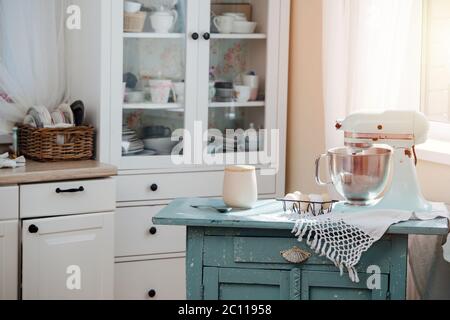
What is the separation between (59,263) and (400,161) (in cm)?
130

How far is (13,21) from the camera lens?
3.36 metres

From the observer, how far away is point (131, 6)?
3.32 m

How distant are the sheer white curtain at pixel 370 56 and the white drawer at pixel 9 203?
1147 millimetres

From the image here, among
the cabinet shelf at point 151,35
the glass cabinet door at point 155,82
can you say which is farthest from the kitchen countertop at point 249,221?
the cabinet shelf at point 151,35

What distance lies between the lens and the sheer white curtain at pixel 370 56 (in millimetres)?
2889

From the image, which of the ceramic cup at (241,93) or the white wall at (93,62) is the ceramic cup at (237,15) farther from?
the white wall at (93,62)

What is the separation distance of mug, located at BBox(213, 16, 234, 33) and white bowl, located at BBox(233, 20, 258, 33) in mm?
20

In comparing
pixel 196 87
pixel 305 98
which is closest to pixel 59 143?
pixel 196 87

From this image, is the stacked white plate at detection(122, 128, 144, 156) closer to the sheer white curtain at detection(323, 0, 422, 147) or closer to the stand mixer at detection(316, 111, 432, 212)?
the sheer white curtain at detection(323, 0, 422, 147)

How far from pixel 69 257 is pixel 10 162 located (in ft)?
1.31

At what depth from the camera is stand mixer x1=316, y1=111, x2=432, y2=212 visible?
2430 mm

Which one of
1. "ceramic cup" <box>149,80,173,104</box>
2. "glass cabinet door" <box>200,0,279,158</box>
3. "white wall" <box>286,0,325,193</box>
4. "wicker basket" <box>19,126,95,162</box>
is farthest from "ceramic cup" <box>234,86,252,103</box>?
"wicker basket" <box>19,126,95,162</box>

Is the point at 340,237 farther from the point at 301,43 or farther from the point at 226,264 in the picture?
the point at 301,43

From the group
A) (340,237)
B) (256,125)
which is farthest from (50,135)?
(340,237)
